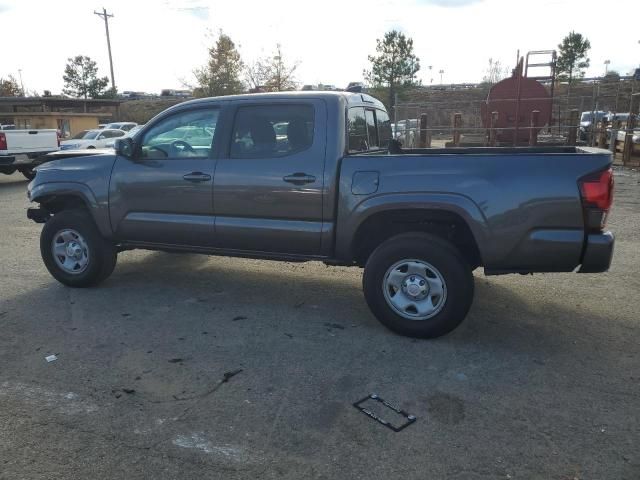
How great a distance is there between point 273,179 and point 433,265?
60.2 inches

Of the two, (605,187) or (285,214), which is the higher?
(605,187)

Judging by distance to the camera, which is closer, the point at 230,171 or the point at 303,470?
the point at 303,470

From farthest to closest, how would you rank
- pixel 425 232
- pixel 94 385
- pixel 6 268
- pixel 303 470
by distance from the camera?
pixel 6 268 < pixel 425 232 < pixel 94 385 < pixel 303 470

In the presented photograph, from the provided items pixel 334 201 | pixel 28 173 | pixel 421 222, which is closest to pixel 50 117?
pixel 28 173

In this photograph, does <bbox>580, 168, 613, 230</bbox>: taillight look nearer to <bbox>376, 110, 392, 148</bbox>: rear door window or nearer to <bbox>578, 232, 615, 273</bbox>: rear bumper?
<bbox>578, 232, 615, 273</bbox>: rear bumper

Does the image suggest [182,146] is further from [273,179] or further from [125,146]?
[273,179]

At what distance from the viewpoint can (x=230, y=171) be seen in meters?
4.66

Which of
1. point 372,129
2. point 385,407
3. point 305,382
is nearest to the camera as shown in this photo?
point 385,407

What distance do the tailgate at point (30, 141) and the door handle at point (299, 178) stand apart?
12330mm

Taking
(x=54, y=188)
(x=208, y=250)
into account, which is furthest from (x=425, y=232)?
(x=54, y=188)

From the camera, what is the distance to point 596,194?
3623mm

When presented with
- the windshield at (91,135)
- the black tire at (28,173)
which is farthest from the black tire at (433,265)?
the windshield at (91,135)

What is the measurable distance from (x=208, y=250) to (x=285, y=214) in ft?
3.12

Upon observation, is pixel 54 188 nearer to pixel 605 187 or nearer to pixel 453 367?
pixel 453 367
